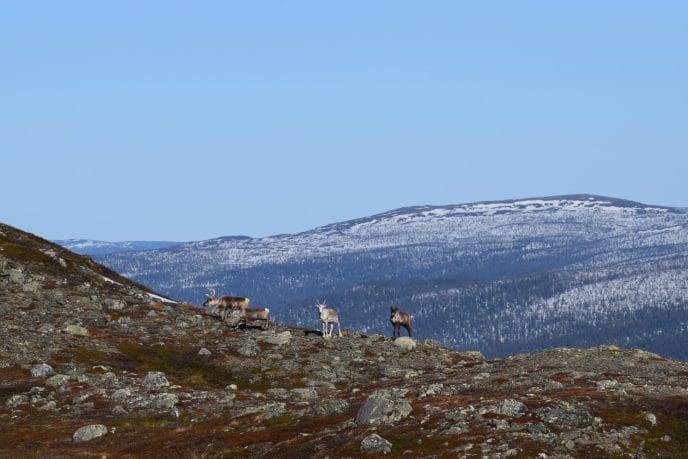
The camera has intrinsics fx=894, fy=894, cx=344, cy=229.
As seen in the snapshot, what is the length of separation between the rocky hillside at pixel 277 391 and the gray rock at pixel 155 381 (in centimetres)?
14

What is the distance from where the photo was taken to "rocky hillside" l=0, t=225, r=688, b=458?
132ft

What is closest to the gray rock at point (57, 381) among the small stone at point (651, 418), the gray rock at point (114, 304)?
the gray rock at point (114, 304)

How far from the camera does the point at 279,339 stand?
8056 cm

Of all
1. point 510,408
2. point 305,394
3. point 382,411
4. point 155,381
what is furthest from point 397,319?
point 510,408

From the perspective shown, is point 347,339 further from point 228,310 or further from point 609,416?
point 609,416

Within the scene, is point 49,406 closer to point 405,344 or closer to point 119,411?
point 119,411

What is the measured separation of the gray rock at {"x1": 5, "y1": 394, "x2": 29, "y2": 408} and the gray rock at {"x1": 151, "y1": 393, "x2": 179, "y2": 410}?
874 centimetres

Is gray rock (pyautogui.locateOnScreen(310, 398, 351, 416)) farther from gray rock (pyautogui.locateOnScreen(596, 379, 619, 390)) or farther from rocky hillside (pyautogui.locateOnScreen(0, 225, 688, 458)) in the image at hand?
gray rock (pyautogui.locateOnScreen(596, 379, 619, 390))

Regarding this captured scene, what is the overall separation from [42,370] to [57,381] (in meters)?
3.90

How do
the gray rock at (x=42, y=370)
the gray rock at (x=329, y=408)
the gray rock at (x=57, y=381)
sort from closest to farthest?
the gray rock at (x=329, y=408)
the gray rock at (x=57, y=381)
the gray rock at (x=42, y=370)

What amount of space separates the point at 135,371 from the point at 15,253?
4131 cm

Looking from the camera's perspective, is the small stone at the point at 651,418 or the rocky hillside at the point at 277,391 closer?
the rocky hillside at the point at 277,391

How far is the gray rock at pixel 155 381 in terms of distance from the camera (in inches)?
2499

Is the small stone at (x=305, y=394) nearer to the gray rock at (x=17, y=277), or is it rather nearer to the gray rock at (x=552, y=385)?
the gray rock at (x=552, y=385)
